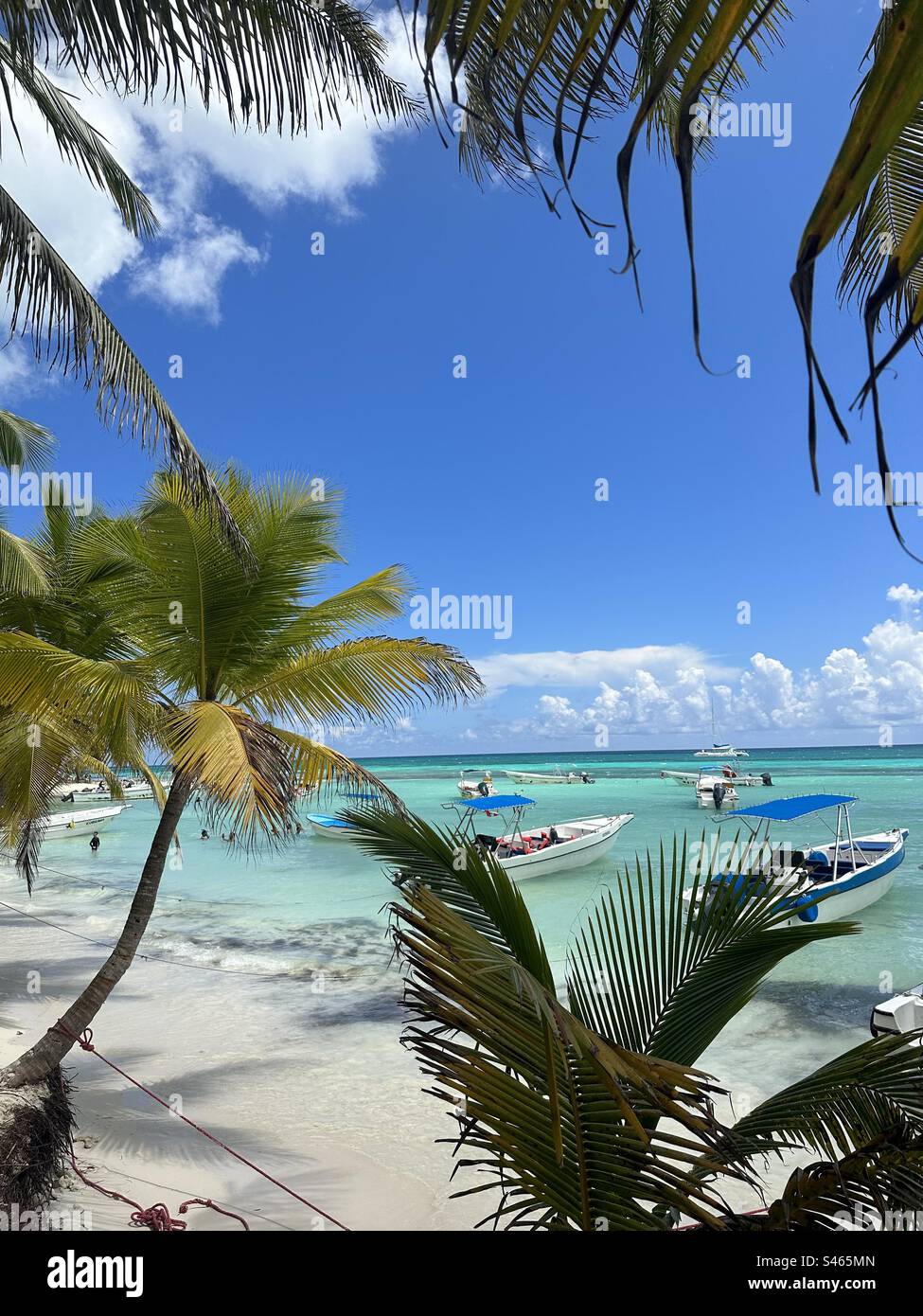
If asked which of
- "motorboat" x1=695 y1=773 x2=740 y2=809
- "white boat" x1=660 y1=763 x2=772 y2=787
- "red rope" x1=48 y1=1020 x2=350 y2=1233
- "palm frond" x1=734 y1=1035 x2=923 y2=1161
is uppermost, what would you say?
"palm frond" x1=734 y1=1035 x2=923 y2=1161

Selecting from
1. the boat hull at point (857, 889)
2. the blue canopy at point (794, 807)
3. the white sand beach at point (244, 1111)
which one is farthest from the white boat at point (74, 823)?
the boat hull at point (857, 889)

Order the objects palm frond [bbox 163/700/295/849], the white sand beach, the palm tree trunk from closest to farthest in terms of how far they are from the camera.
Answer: palm frond [bbox 163/700/295/849] < the palm tree trunk < the white sand beach

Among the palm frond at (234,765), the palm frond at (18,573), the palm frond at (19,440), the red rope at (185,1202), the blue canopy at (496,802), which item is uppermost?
the palm frond at (19,440)

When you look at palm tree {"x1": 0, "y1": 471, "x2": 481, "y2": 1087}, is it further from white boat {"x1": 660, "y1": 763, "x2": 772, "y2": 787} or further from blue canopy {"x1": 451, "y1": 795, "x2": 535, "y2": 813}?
white boat {"x1": 660, "y1": 763, "x2": 772, "y2": 787}

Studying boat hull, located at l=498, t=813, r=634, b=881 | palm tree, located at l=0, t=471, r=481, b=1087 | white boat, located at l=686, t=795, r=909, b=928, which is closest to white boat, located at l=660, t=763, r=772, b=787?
boat hull, located at l=498, t=813, r=634, b=881

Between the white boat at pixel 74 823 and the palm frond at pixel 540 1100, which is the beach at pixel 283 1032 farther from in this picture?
the white boat at pixel 74 823

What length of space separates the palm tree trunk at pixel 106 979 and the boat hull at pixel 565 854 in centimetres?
1671

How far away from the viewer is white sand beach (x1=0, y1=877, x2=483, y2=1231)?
6805mm

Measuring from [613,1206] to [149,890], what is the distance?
5.79 m

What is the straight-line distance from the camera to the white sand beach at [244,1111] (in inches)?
268

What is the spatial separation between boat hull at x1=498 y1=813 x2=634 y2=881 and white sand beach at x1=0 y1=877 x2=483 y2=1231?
9838mm

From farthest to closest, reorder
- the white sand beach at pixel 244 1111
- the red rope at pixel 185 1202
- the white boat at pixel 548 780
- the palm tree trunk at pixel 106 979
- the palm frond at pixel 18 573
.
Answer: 1. the white boat at pixel 548 780
2. the palm frond at pixel 18 573
3. the white sand beach at pixel 244 1111
4. the palm tree trunk at pixel 106 979
5. the red rope at pixel 185 1202

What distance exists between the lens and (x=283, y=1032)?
12.1 m

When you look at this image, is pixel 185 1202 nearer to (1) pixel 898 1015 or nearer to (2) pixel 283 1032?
(2) pixel 283 1032
